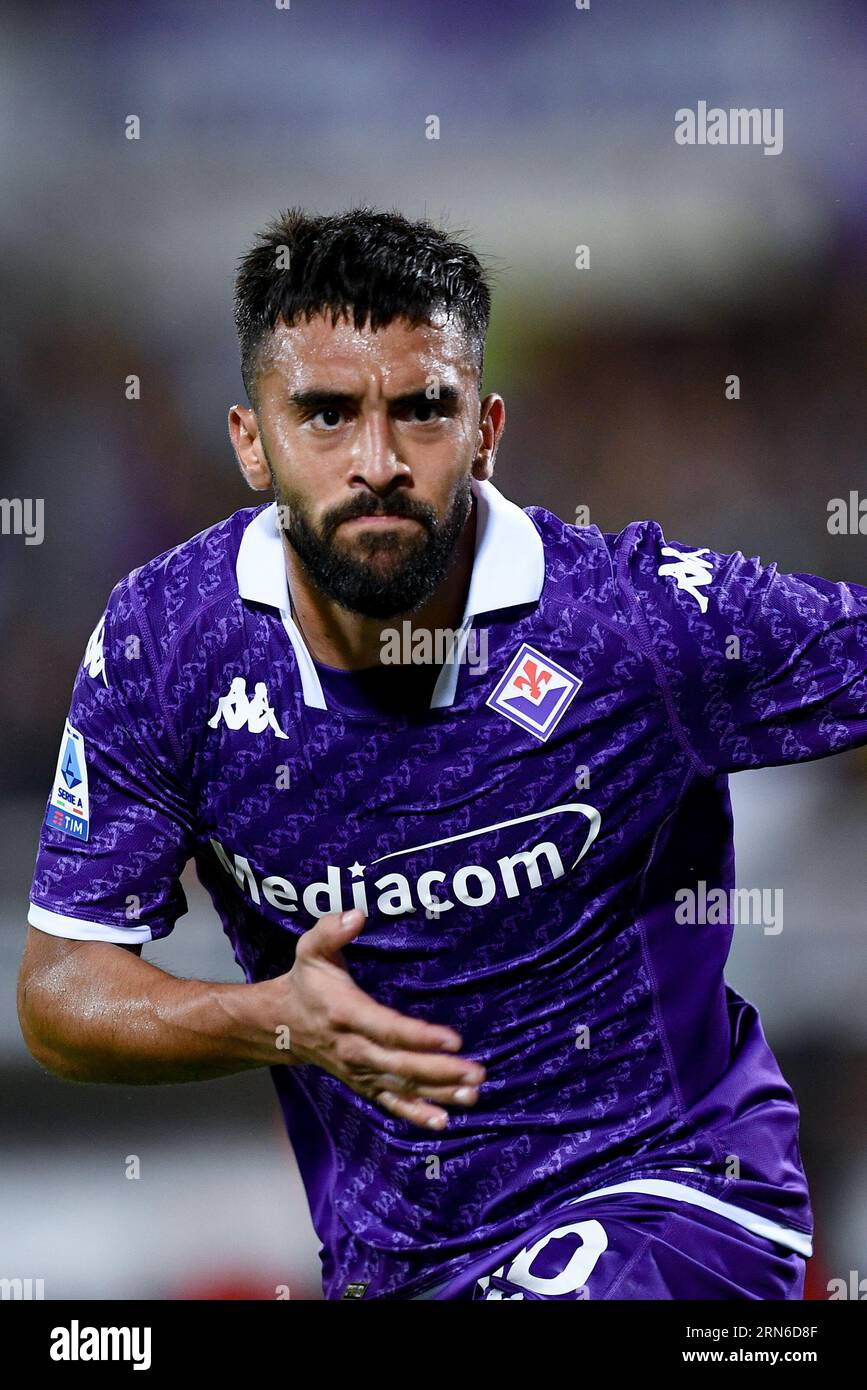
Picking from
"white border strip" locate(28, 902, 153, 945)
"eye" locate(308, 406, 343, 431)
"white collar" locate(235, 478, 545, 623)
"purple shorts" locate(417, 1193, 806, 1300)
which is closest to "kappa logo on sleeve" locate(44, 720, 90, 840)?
"white border strip" locate(28, 902, 153, 945)

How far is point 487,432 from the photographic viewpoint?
6.64 ft

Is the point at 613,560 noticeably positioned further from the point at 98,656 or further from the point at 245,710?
the point at 98,656

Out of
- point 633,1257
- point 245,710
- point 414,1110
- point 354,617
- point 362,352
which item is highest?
point 362,352

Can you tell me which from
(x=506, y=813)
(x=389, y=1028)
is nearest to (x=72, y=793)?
(x=506, y=813)

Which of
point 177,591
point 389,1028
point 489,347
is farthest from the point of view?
point 489,347

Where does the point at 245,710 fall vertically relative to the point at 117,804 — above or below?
above

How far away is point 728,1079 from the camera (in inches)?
82.0

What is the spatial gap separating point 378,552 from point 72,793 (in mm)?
540

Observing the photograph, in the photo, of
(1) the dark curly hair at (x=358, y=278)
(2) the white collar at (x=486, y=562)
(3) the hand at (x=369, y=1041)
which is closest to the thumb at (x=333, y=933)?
(3) the hand at (x=369, y=1041)

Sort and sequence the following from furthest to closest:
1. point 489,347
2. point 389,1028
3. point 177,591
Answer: point 489,347
point 177,591
point 389,1028

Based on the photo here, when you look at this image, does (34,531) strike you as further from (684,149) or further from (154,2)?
(684,149)

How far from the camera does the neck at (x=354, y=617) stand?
1934 millimetres

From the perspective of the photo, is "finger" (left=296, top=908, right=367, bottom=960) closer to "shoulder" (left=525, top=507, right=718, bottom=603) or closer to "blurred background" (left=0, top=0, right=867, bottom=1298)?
"shoulder" (left=525, top=507, right=718, bottom=603)

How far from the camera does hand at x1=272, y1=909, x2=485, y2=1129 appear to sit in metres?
1.53
